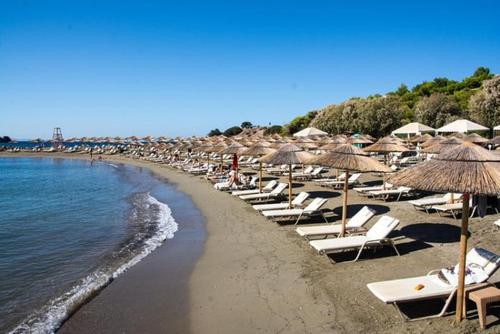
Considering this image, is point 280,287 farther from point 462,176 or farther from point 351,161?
point 351,161

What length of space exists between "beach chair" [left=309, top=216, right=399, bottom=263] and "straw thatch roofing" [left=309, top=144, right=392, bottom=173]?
153cm

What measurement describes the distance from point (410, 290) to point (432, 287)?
33 cm

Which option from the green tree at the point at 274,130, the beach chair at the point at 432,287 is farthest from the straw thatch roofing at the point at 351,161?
the green tree at the point at 274,130

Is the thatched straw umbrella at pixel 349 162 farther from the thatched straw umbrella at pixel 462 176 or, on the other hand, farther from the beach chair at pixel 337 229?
the thatched straw umbrella at pixel 462 176

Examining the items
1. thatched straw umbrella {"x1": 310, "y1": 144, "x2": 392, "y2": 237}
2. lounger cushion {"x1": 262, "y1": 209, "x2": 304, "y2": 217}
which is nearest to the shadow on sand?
thatched straw umbrella {"x1": 310, "y1": 144, "x2": 392, "y2": 237}

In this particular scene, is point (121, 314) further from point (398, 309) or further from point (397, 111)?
point (397, 111)

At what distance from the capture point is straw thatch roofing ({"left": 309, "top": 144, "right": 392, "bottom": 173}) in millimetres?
8406

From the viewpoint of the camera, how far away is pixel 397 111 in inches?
1444

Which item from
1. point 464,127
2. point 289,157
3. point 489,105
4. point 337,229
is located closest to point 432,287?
point 337,229

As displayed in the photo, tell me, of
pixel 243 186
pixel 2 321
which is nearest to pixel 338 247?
pixel 2 321

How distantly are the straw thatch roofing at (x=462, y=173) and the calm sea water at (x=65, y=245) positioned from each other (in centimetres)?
544

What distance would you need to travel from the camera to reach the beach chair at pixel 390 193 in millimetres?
12000

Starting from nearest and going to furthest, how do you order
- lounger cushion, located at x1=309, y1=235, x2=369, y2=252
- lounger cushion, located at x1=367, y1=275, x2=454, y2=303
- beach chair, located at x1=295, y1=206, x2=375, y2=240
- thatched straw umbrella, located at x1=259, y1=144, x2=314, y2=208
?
lounger cushion, located at x1=367, y1=275, x2=454, y2=303
lounger cushion, located at x1=309, y1=235, x2=369, y2=252
beach chair, located at x1=295, y1=206, x2=375, y2=240
thatched straw umbrella, located at x1=259, y1=144, x2=314, y2=208

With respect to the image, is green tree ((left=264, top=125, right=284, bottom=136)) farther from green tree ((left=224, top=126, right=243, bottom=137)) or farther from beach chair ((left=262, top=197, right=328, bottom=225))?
beach chair ((left=262, top=197, right=328, bottom=225))
